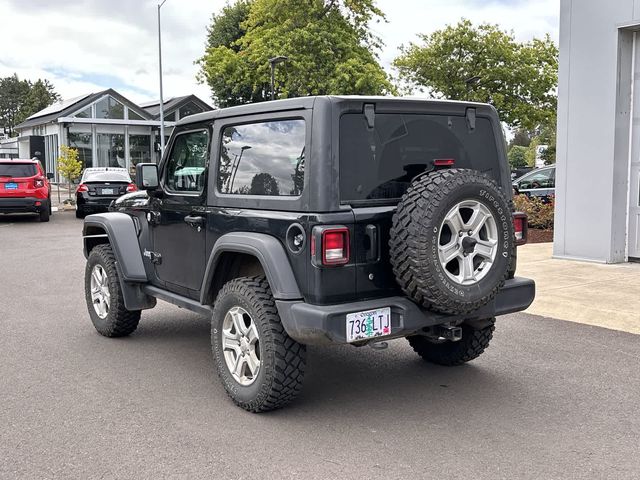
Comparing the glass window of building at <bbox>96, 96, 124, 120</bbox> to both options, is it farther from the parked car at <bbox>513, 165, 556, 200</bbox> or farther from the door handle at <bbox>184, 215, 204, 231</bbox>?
the door handle at <bbox>184, 215, 204, 231</bbox>

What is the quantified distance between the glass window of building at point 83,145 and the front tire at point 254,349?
34.0m

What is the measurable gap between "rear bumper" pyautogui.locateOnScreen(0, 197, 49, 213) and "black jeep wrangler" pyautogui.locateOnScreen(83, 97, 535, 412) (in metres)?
14.6

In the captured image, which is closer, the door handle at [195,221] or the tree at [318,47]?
the door handle at [195,221]

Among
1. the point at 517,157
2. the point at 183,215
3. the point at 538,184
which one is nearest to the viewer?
the point at 183,215

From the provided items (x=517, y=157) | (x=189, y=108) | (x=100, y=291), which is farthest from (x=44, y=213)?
(x=517, y=157)

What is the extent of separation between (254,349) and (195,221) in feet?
3.64

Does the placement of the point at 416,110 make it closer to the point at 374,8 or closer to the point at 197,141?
the point at 197,141

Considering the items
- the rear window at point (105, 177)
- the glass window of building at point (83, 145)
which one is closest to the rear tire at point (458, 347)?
the rear window at point (105, 177)

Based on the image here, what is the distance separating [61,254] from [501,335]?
8736 millimetres

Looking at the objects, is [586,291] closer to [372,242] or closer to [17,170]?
[372,242]

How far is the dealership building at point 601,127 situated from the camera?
9.91m

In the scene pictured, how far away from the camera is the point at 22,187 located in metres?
17.8

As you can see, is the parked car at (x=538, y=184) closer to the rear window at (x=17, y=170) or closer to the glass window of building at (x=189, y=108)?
the rear window at (x=17, y=170)

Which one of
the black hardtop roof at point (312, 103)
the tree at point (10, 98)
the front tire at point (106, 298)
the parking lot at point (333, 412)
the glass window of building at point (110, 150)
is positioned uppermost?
the tree at point (10, 98)
